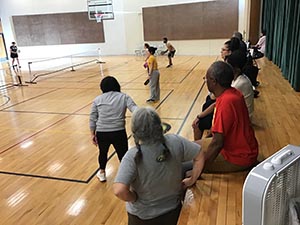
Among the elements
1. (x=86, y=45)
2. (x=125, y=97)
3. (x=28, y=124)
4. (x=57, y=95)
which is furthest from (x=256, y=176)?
(x=86, y=45)

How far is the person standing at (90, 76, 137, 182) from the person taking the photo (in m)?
3.18

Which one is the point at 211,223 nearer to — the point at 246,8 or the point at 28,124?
the point at 28,124

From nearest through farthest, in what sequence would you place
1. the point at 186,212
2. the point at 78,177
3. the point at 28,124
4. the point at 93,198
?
the point at 186,212
the point at 93,198
the point at 78,177
the point at 28,124

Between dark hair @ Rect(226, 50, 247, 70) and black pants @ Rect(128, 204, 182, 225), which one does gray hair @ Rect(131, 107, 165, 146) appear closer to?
black pants @ Rect(128, 204, 182, 225)

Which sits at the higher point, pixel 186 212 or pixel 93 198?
pixel 186 212

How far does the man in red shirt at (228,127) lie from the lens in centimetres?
223

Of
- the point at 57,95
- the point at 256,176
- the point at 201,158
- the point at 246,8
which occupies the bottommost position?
the point at 57,95

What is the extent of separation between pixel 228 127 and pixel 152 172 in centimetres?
85

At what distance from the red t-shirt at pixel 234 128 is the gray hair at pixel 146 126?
0.74 meters

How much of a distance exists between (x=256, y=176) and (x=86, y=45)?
1942 centimetres

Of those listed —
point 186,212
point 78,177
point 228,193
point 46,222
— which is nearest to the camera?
point 186,212

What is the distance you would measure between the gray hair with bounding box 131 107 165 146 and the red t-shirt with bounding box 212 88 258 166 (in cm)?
74

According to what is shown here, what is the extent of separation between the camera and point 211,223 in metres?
2.05

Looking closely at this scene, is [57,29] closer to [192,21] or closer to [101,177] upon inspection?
[192,21]
